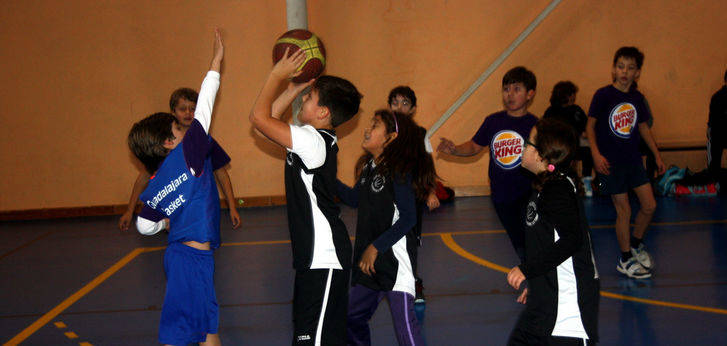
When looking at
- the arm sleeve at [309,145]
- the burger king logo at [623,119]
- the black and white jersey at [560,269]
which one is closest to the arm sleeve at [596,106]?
the burger king logo at [623,119]

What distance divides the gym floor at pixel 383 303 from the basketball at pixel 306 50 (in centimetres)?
171

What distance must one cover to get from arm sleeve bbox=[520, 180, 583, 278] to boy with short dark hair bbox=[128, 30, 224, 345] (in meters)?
1.41

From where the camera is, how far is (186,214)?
113 inches

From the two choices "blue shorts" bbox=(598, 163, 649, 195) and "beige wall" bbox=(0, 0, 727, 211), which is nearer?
"blue shorts" bbox=(598, 163, 649, 195)

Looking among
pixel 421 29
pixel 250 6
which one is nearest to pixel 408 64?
pixel 421 29

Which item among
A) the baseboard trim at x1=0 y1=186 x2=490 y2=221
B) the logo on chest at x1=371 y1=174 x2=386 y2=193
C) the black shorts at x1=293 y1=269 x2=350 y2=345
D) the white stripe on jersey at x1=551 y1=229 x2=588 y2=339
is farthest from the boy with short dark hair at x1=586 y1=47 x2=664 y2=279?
the baseboard trim at x1=0 y1=186 x2=490 y2=221

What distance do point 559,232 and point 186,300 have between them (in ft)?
5.35

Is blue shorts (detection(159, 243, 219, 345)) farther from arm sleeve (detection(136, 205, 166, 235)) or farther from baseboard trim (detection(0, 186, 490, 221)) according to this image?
baseboard trim (detection(0, 186, 490, 221))

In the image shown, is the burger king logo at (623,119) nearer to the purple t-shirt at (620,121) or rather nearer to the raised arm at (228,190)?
the purple t-shirt at (620,121)

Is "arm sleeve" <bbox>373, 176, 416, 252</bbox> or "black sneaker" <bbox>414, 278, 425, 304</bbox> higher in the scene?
"arm sleeve" <bbox>373, 176, 416, 252</bbox>

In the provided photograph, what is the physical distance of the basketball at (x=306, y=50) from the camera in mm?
3643

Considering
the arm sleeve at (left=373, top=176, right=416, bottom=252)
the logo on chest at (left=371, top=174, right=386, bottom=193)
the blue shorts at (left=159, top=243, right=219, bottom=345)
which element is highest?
the logo on chest at (left=371, top=174, right=386, bottom=193)

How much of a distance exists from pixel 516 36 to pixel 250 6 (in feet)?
13.2

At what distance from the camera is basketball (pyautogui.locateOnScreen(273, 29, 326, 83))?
364 centimetres
